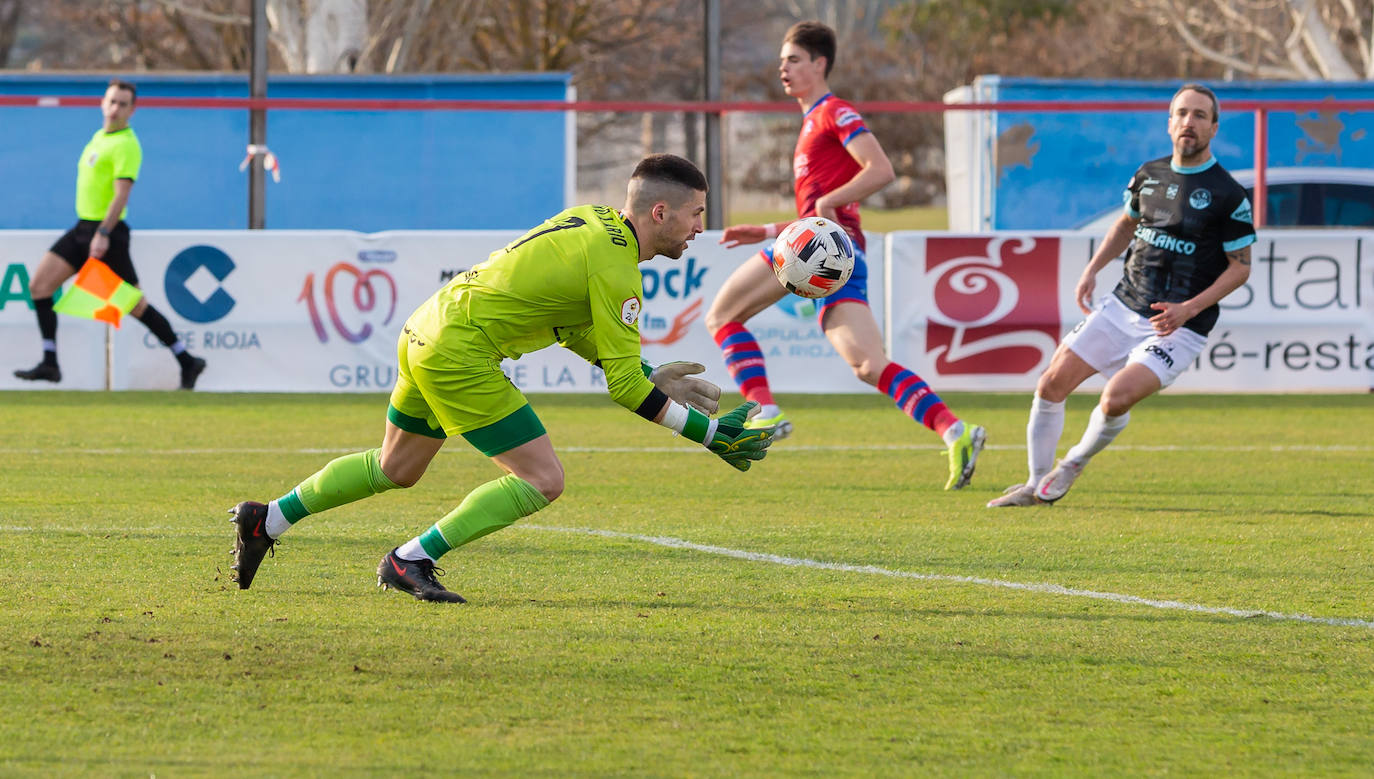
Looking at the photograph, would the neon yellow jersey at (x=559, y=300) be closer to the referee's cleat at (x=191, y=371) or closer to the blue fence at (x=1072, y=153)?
the referee's cleat at (x=191, y=371)

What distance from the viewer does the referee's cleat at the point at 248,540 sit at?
5531mm

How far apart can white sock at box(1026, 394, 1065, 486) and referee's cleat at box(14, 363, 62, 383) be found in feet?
26.5

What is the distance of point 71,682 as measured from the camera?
4.29m

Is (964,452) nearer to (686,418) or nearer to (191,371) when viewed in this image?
(686,418)

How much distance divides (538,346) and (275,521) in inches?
41.2

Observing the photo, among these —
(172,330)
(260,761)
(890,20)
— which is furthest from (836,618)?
(890,20)

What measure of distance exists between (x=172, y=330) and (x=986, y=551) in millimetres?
8022

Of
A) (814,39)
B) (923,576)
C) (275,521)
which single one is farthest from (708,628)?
(814,39)

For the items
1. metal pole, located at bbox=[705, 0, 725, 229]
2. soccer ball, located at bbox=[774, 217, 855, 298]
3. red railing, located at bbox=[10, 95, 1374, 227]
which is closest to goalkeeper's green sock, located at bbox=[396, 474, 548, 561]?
soccer ball, located at bbox=[774, 217, 855, 298]

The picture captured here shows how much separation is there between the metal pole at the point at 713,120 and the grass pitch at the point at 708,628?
6.81 m

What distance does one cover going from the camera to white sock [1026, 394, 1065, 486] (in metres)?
7.98

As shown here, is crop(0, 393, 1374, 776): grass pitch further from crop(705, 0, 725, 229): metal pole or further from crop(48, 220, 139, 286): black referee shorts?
crop(705, 0, 725, 229): metal pole

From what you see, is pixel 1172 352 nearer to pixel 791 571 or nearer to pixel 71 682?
pixel 791 571

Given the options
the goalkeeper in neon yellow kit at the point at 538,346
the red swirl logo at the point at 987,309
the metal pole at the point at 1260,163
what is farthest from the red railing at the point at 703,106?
the goalkeeper in neon yellow kit at the point at 538,346
